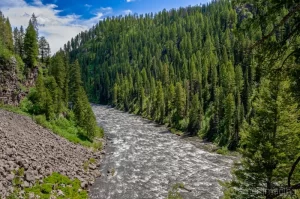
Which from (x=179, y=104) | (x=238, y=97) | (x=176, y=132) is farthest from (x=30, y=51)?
(x=238, y=97)

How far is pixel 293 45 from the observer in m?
9.55

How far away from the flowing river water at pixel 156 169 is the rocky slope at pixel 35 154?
3.66m

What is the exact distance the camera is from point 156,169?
164 ft

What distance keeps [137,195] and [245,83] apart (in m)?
76.5

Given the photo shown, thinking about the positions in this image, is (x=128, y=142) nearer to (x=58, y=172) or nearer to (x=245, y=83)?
(x=58, y=172)

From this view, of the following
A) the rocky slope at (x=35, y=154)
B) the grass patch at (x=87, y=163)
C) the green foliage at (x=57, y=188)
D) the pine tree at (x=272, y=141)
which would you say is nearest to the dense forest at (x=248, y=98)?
the pine tree at (x=272, y=141)

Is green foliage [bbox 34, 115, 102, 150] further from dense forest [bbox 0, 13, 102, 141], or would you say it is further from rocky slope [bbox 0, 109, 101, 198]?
rocky slope [bbox 0, 109, 101, 198]

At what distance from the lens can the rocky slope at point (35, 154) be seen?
3297 cm

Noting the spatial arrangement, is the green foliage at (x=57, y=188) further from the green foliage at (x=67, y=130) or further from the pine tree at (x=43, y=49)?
the pine tree at (x=43, y=49)

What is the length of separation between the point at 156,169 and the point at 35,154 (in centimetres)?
2127

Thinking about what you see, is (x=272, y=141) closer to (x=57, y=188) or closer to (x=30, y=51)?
(x=57, y=188)

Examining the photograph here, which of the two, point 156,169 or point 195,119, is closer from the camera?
point 156,169

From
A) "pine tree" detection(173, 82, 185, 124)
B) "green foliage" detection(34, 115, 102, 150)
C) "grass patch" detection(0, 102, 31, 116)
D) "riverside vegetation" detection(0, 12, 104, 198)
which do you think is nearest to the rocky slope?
"riverside vegetation" detection(0, 12, 104, 198)

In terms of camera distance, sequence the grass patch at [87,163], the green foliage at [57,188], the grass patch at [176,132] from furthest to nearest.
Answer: the grass patch at [176,132] → the grass patch at [87,163] → the green foliage at [57,188]
